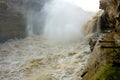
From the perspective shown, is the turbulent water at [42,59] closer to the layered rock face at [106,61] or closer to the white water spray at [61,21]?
the white water spray at [61,21]

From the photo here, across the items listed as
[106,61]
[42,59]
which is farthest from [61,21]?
[106,61]

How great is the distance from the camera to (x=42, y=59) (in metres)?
14.4

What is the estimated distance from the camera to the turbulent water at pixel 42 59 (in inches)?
481

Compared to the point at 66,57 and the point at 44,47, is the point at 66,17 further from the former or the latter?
the point at 66,57

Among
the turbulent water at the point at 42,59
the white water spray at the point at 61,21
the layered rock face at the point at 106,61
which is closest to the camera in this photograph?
the layered rock face at the point at 106,61

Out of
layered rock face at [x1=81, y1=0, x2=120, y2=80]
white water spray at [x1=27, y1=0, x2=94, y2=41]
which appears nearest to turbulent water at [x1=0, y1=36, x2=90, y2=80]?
white water spray at [x1=27, y1=0, x2=94, y2=41]

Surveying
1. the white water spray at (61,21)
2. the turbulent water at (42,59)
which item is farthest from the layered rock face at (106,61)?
the white water spray at (61,21)

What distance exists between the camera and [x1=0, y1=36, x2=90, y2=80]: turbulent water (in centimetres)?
1221

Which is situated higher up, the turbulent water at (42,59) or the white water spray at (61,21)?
the white water spray at (61,21)

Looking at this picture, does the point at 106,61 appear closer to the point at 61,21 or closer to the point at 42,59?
the point at 42,59

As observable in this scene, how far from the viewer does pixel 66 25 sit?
19.6 meters

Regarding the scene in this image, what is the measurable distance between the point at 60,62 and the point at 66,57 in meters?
0.70

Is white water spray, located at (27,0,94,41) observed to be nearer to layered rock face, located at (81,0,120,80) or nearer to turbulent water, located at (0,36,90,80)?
turbulent water, located at (0,36,90,80)

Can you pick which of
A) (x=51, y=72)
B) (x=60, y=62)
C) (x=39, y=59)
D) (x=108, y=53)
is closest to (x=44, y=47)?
(x=39, y=59)
